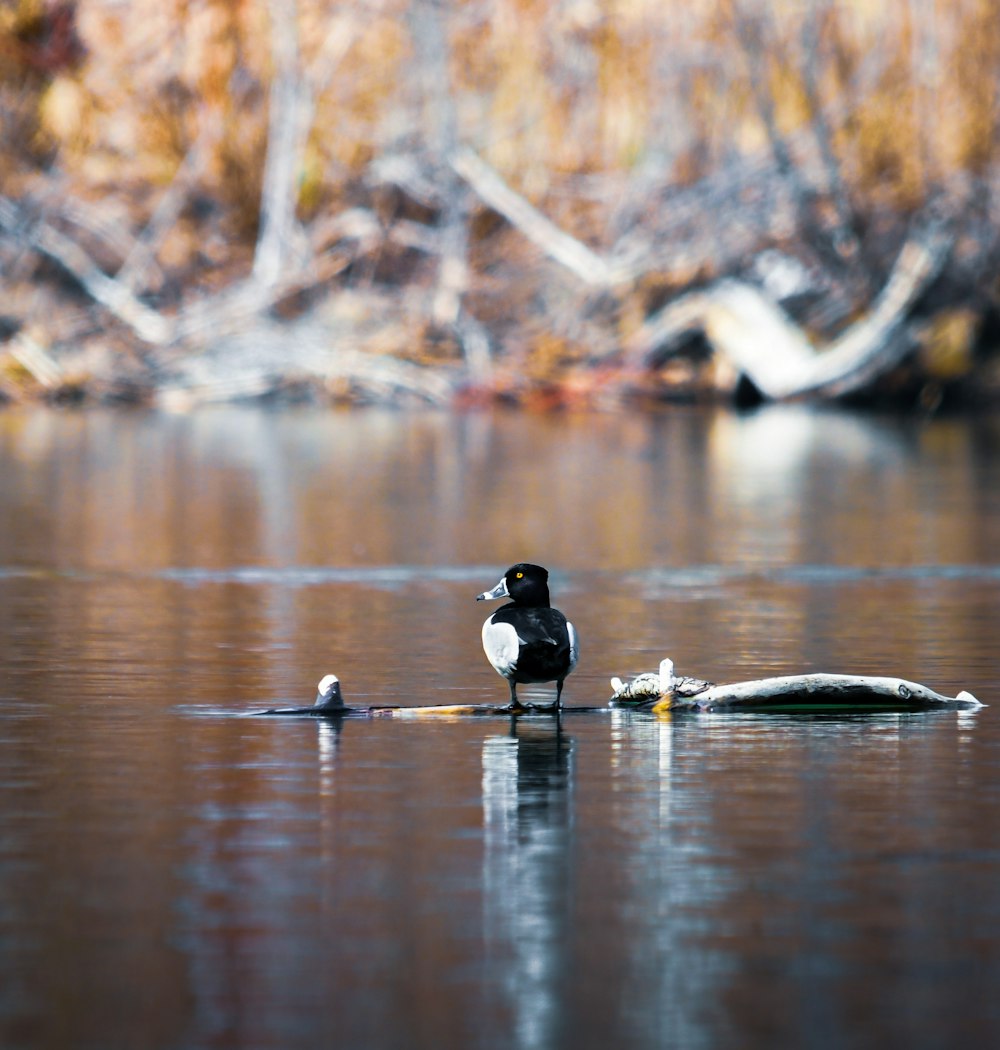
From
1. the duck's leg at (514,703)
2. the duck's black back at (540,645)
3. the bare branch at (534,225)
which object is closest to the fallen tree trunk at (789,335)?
the bare branch at (534,225)

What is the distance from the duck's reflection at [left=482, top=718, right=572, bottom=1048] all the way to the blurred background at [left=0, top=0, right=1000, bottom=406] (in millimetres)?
37939

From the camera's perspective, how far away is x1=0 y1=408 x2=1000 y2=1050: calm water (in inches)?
255

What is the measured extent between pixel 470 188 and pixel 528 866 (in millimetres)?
47222

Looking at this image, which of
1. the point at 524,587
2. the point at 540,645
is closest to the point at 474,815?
the point at 540,645

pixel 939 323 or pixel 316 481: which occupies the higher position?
pixel 939 323

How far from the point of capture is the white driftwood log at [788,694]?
11.5 metres

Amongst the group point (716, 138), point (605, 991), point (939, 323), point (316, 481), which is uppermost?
point (716, 138)

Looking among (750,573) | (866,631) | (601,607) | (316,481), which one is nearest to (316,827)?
(866,631)

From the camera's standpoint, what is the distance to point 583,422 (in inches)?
1820

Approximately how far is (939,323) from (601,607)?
35.0m

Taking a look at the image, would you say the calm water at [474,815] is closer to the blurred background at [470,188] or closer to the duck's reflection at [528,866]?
the duck's reflection at [528,866]

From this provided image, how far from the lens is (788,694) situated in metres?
11.5

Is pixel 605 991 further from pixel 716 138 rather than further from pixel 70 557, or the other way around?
pixel 716 138

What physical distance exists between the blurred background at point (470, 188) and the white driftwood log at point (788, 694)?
3649 cm
